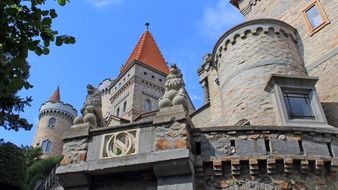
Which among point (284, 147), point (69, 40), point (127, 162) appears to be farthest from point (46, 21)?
point (284, 147)

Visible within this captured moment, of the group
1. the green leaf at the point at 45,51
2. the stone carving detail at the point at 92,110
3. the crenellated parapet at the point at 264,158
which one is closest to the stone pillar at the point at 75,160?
the stone carving detail at the point at 92,110

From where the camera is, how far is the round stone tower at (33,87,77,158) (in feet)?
158

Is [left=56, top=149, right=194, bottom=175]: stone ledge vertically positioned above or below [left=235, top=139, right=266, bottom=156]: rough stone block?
below

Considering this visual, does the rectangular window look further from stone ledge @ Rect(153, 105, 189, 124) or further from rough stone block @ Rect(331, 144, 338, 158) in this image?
stone ledge @ Rect(153, 105, 189, 124)

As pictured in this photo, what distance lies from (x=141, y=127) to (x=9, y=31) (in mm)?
3611

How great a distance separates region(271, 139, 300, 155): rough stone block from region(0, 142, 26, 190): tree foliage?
9442 millimetres

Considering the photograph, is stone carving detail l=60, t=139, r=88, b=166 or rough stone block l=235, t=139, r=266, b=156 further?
stone carving detail l=60, t=139, r=88, b=166

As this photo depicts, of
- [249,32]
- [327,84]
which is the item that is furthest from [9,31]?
[327,84]

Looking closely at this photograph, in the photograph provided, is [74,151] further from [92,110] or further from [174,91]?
[174,91]

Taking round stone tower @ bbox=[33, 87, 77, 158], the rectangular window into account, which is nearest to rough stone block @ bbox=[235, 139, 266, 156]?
the rectangular window

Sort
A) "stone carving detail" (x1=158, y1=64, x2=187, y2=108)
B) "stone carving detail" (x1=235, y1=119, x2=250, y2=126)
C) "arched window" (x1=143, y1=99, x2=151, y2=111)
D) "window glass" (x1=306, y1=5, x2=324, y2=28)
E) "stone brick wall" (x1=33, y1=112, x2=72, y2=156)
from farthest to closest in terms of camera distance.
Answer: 1. "stone brick wall" (x1=33, y1=112, x2=72, y2=156)
2. "arched window" (x1=143, y1=99, x2=151, y2=111)
3. "window glass" (x1=306, y1=5, x2=324, y2=28)
4. "stone carving detail" (x1=235, y1=119, x2=250, y2=126)
5. "stone carving detail" (x1=158, y1=64, x2=187, y2=108)

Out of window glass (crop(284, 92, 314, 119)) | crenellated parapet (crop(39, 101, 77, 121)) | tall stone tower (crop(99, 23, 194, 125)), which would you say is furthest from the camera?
crenellated parapet (crop(39, 101, 77, 121))

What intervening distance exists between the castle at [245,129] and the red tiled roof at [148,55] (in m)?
29.1

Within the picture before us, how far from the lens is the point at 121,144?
8.23m
